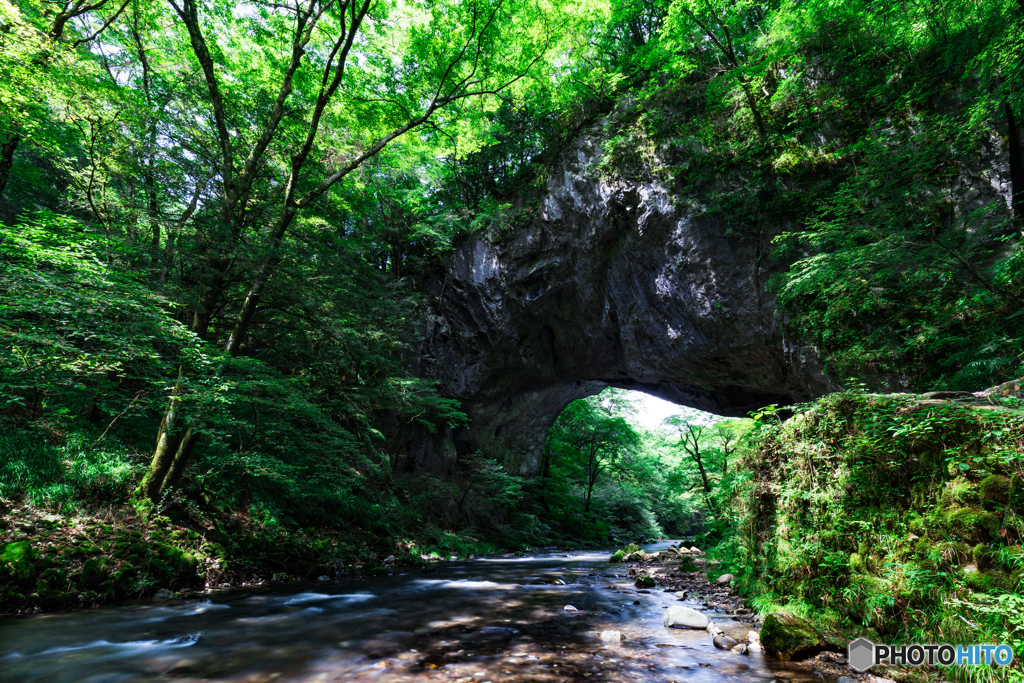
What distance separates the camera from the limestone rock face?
10133 millimetres

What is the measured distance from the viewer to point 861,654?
3104 millimetres

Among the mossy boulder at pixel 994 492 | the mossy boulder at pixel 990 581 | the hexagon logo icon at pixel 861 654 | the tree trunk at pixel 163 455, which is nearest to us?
the mossy boulder at pixel 990 581

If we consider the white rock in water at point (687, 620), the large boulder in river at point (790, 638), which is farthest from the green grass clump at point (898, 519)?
the white rock in water at point (687, 620)

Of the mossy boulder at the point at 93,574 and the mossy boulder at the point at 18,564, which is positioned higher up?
the mossy boulder at the point at 18,564

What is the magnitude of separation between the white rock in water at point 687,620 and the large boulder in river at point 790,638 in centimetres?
103

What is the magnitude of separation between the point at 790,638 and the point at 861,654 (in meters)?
0.46

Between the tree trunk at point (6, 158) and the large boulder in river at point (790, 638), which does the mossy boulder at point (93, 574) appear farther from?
the tree trunk at point (6, 158)

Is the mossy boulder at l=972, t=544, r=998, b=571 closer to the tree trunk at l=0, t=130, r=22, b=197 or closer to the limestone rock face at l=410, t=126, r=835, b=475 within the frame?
the limestone rock face at l=410, t=126, r=835, b=475

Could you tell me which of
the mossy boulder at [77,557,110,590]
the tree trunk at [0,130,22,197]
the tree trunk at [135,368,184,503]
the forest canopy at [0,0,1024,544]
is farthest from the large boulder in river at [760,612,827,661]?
the tree trunk at [0,130,22,197]

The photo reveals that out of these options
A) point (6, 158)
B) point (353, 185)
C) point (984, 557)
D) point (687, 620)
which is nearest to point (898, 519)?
point (984, 557)

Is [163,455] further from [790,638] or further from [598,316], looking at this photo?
[598,316]

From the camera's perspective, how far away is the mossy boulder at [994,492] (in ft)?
8.86

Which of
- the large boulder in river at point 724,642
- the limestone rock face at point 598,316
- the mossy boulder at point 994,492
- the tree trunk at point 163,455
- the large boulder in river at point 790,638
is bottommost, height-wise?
the large boulder in river at point 724,642

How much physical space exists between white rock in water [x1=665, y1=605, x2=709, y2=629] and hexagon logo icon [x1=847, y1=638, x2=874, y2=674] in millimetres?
1592
